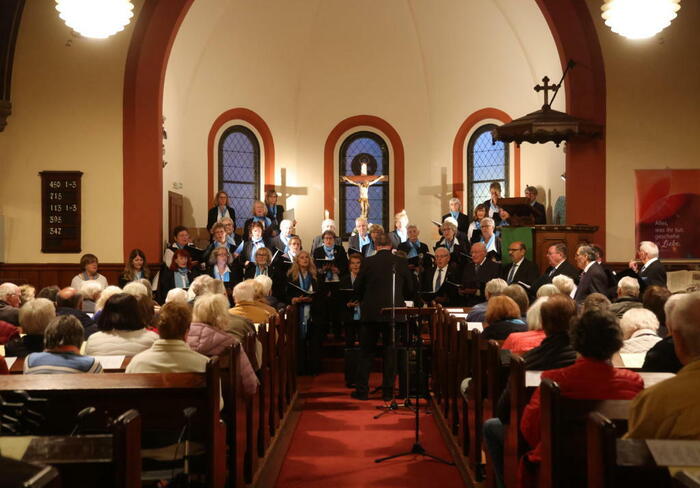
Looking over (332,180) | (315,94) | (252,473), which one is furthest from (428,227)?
(252,473)

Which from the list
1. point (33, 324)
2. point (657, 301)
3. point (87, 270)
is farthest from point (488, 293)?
point (87, 270)

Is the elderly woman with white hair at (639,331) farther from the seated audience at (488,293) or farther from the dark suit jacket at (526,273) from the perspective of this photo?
the dark suit jacket at (526,273)

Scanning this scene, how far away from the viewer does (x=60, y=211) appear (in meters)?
11.0

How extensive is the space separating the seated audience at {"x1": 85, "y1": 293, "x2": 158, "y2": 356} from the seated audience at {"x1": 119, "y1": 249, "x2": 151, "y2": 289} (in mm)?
5451

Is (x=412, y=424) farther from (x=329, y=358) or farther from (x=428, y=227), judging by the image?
(x=428, y=227)

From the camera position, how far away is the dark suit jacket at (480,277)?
10.4 m

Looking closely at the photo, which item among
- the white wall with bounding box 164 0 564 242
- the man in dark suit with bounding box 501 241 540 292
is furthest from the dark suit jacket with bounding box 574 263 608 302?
the white wall with bounding box 164 0 564 242

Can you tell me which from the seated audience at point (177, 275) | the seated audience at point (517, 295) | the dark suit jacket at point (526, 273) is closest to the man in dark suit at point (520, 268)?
the dark suit jacket at point (526, 273)

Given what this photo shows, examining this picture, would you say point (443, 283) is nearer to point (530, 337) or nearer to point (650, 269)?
point (650, 269)

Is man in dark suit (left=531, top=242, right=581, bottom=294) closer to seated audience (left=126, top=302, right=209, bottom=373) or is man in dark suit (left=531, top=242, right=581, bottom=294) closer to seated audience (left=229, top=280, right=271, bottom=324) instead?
seated audience (left=229, top=280, right=271, bottom=324)

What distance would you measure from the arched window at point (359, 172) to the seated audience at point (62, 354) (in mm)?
11250

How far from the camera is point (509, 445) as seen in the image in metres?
4.03

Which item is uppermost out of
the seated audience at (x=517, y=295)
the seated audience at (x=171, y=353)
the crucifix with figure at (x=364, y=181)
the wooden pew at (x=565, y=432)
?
the crucifix with figure at (x=364, y=181)

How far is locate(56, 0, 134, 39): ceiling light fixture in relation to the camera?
734 centimetres
